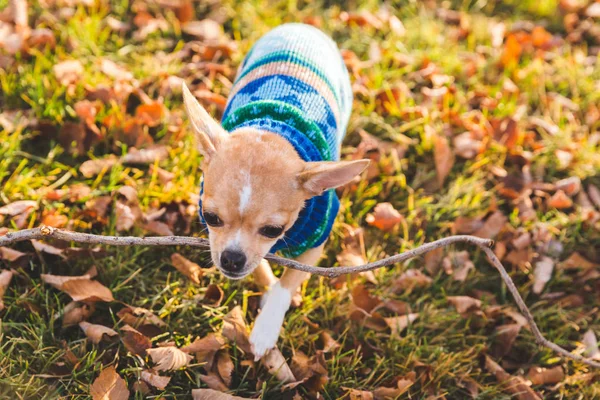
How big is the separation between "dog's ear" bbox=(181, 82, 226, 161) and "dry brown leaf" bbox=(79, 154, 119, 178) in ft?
3.46

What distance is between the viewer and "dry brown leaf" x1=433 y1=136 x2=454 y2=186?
4.01 meters

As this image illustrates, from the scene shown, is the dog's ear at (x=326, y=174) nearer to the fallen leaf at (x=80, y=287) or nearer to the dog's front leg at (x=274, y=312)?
the dog's front leg at (x=274, y=312)

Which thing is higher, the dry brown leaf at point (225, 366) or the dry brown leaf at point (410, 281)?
the dry brown leaf at point (410, 281)

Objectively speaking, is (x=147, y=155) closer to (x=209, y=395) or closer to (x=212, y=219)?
(x=212, y=219)

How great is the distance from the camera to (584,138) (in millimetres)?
4355

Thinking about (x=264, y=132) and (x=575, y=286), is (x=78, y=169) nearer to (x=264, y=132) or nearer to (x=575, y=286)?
(x=264, y=132)

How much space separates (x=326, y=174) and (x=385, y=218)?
113 centimetres

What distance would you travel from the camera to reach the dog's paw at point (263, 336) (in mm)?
2885

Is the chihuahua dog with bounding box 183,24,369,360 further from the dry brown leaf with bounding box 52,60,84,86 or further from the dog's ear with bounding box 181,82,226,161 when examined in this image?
the dry brown leaf with bounding box 52,60,84,86

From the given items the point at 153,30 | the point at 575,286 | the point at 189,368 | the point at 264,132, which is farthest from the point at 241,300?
the point at 153,30

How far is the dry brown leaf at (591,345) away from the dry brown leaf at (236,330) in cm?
186

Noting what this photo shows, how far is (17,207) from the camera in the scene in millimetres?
3172

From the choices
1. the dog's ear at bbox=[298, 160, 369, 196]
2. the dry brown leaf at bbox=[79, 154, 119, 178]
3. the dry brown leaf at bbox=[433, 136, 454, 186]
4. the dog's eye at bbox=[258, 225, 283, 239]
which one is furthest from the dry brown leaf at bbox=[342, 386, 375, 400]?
the dry brown leaf at bbox=[79, 154, 119, 178]

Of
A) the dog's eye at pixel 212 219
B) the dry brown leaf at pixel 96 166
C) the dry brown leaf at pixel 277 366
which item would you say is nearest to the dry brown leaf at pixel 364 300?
the dry brown leaf at pixel 277 366
